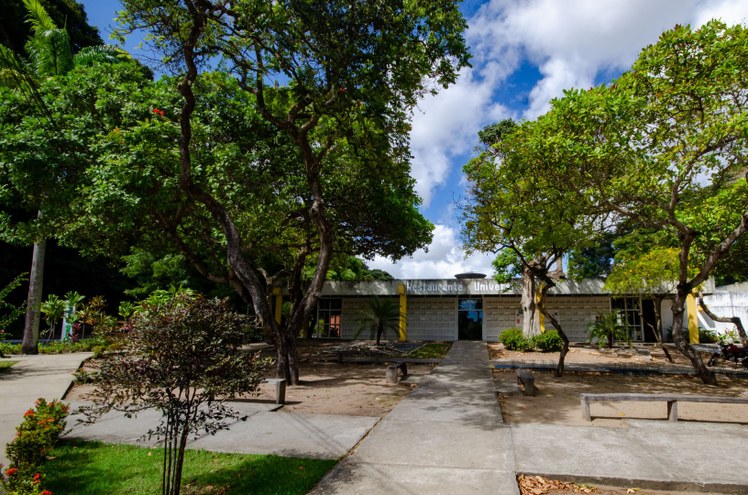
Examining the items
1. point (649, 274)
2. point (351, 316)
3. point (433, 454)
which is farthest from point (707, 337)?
point (433, 454)

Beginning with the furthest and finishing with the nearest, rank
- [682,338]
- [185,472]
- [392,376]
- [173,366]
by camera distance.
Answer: [392,376], [682,338], [185,472], [173,366]

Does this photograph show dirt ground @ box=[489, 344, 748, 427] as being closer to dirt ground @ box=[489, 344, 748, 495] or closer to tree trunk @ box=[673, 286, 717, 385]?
dirt ground @ box=[489, 344, 748, 495]

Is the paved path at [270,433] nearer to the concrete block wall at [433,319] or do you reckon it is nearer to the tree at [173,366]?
the tree at [173,366]

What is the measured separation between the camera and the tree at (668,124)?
7832mm

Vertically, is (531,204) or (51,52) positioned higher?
(51,52)

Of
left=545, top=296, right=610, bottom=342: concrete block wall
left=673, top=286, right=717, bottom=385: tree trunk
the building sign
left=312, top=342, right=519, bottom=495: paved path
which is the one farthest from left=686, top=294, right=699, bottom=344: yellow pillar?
left=312, top=342, right=519, bottom=495: paved path

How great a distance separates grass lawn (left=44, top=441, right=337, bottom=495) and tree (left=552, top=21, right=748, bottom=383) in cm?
726

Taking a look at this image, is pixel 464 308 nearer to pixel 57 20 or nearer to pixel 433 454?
pixel 433 454

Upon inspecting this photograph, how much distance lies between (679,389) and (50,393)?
41.2 ft

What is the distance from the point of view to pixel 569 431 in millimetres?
5840

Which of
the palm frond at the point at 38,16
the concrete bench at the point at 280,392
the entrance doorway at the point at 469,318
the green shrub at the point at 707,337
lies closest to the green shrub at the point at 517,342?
the entrance doorway at the point at 469,318

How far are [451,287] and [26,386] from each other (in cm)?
1965

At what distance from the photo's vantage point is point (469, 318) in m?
26.4

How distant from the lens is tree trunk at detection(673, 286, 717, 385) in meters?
9.82
